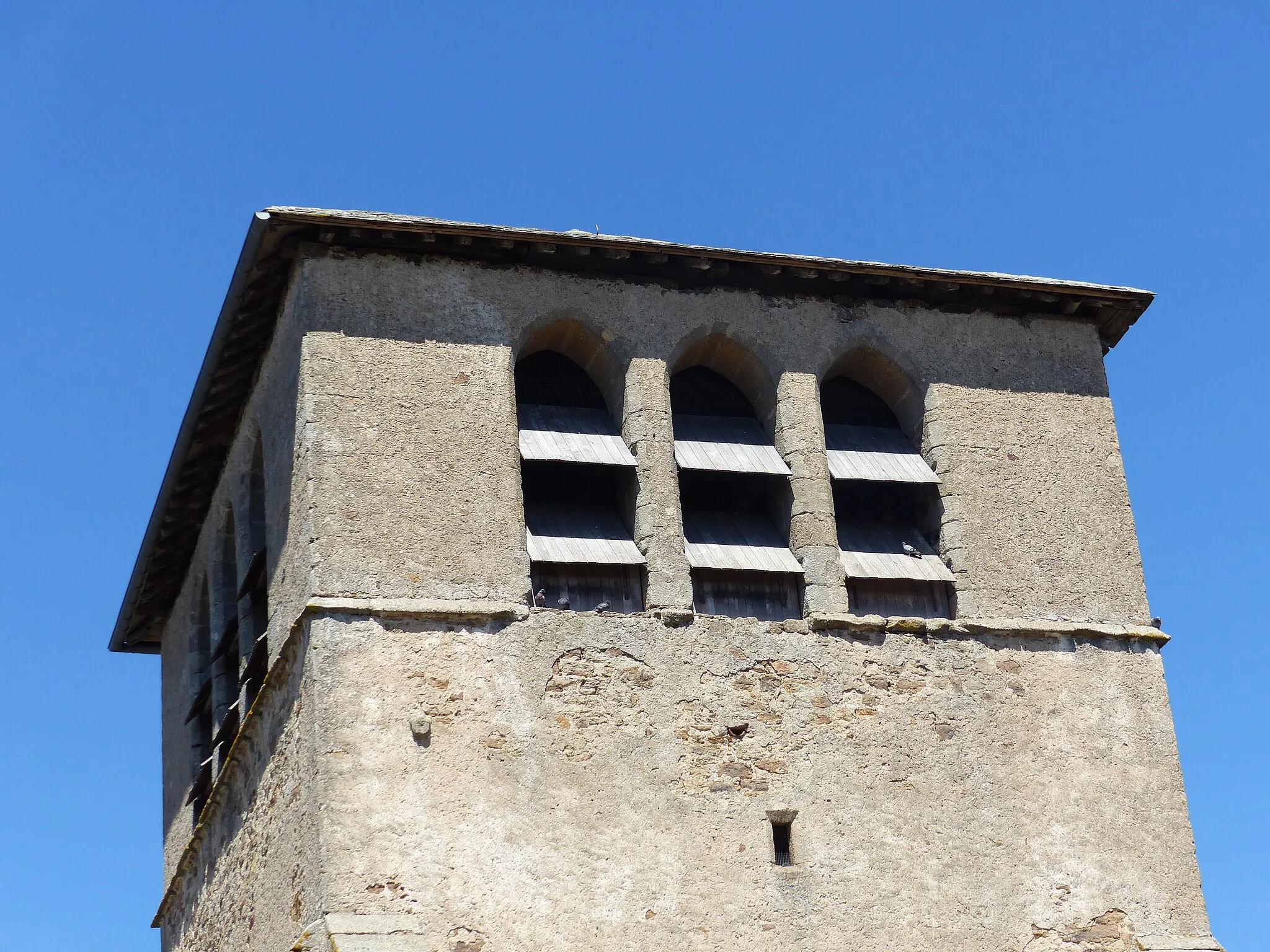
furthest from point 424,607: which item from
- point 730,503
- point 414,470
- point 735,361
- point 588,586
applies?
point 735,361

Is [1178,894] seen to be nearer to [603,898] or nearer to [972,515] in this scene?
[972,515]

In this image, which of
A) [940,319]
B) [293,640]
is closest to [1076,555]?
[940,319]

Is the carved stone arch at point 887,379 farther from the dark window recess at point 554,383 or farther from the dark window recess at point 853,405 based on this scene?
the dark window recess at point 554,383

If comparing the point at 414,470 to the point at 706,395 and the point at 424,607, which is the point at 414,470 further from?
the point at 706,395

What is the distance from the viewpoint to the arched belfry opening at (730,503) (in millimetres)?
13695

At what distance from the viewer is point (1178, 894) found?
44.0 feet

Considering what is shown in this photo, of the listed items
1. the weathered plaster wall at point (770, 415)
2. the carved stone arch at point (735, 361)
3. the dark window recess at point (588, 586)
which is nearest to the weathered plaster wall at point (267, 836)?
the weathered plaster wall at point (770, 415)

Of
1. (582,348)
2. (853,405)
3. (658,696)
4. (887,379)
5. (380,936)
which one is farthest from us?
(853,405)

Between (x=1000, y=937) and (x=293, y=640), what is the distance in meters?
4.76

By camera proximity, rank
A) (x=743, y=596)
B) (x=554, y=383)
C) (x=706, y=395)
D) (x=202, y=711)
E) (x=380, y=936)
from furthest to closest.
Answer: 1. (x=202, y=711)
2. (x=706, y=395)
3. (x=554, y=383)
4. (x=743, y=596)
5. (x=380, y=936)

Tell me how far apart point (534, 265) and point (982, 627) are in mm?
3879

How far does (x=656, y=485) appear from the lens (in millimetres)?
13719

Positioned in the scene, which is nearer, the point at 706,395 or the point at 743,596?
the point at 743,596

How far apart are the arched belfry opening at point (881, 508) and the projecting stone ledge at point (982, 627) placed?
0.22m
